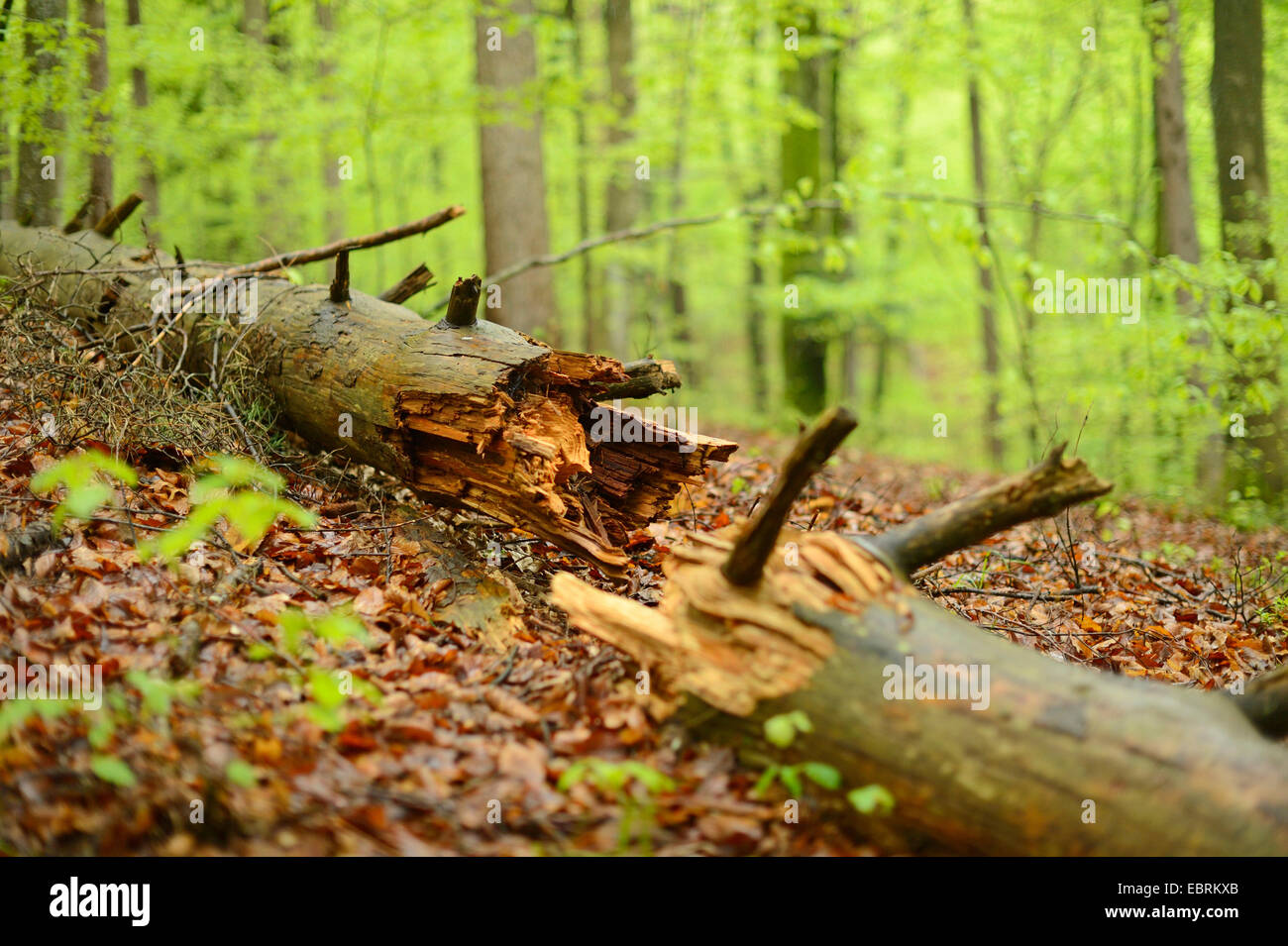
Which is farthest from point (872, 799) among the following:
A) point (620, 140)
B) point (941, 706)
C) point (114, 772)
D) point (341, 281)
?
point (620, 140)

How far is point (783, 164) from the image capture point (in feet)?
41.1

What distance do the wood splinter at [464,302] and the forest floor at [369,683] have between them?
119 centimetres

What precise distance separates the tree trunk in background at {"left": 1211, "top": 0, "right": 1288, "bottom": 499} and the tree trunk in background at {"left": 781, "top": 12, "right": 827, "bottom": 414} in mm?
5439

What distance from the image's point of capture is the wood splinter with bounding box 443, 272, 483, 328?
395cm

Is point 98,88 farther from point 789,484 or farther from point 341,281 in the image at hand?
point 789,484

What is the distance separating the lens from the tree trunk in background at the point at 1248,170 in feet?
25.1

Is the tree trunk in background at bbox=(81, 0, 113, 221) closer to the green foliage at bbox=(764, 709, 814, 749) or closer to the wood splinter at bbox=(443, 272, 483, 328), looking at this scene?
the wood splinter at bbox=(443, 272, 483, 328)

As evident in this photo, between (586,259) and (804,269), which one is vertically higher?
(586,259)

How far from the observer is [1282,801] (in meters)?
2.29

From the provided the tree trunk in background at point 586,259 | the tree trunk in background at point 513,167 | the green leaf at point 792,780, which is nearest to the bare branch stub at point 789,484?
the green leaf at point 792,780

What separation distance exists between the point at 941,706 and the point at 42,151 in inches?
349
